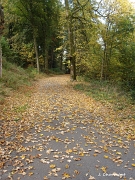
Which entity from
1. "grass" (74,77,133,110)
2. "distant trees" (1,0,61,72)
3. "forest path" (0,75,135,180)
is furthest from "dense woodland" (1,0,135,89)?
"forest path" (0,75,135,180)

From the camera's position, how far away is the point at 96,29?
14.0 meters

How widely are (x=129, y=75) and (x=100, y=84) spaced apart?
7.49ft

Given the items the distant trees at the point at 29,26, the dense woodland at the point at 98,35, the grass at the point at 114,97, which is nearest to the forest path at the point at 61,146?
the grass at the point at 114,97

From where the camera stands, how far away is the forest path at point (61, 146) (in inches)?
157

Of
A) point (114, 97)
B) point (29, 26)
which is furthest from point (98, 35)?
point (29, 26)

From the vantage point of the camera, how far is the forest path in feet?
13.1

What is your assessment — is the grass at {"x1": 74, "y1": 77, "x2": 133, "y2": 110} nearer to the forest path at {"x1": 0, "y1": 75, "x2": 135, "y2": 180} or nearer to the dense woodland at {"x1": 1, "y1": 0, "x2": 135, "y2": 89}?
the dense woodland at {"x1": 1, "y1": 0, "x2": 135, "y2": 89}

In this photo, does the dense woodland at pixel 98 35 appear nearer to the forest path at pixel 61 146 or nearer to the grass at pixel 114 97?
the grass at pixel 114 97

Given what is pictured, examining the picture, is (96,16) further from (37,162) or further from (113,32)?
(37,162)

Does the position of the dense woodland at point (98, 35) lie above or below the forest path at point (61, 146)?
above

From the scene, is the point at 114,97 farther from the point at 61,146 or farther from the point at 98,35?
the point at 61,146

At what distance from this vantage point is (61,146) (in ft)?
16.9

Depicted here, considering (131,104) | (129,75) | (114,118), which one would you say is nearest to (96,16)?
(129,75)

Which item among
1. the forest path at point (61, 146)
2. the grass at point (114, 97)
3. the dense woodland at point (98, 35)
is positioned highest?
the dense woodland at point (98, 35)
